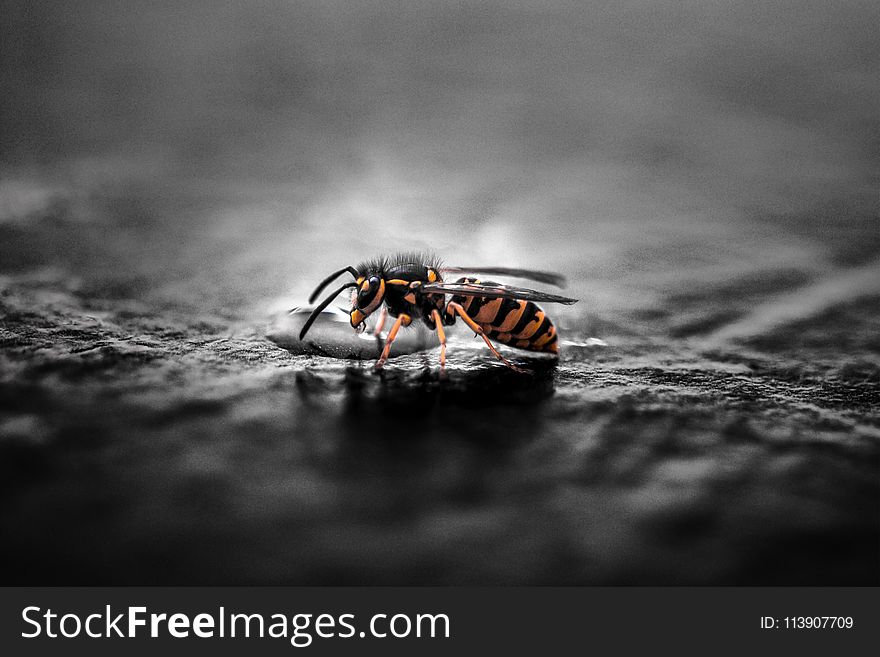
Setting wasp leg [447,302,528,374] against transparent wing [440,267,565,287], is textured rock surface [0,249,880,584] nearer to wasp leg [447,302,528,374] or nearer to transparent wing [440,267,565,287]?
wasp leg [447,302,528,374]

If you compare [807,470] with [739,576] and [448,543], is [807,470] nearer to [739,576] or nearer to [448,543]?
[739,576]

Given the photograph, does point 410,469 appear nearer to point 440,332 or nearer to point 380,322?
point 440,332

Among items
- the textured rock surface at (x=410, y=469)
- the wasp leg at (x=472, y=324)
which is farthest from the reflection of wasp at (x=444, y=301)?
the textured rock surface at (x=410, y=469)

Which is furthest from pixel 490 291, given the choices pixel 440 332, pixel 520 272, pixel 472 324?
pixel 520 272

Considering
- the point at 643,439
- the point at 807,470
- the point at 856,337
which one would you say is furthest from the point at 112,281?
the point at 856,337

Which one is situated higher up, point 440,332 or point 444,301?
point 444,301

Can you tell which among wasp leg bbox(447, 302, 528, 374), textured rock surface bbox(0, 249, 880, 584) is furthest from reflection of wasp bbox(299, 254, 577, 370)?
textured rock surface bbox(0, 249, 880, 584)
